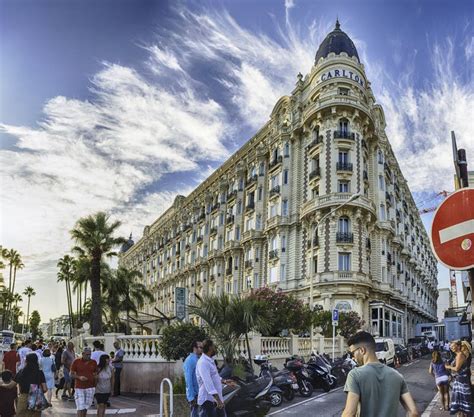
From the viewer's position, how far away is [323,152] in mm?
41812

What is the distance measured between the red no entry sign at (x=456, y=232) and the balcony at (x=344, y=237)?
3636 cm

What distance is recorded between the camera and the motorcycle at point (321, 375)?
56.0 feet

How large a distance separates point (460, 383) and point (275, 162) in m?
39.7

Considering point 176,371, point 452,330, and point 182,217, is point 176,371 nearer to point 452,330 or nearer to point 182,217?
point 452,330

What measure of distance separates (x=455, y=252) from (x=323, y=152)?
39342 millimetres

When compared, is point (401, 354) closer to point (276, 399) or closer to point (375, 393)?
point (276, 399)

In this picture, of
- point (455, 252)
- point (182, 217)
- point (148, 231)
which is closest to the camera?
point (455, 252)

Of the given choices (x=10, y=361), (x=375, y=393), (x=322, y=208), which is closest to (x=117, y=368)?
(x=10, y=361)

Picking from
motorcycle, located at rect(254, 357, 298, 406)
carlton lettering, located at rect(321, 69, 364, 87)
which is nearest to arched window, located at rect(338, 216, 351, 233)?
carlton lettering, located at rect(321, 69, 364, 87)

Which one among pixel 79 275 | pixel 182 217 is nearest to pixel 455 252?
pixel 79 275

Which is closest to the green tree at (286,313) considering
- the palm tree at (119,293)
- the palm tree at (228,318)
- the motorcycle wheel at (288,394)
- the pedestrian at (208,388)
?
the palm tree at (228,318)

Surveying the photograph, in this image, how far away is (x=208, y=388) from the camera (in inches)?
285

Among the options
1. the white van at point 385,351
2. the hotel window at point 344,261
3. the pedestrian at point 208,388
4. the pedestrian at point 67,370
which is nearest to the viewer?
the pedestrian at point 208,388

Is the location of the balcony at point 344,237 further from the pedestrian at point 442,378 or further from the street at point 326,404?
the pedestrian at point 442,378
